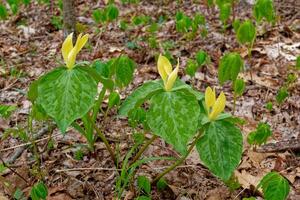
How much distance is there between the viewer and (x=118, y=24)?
171 inches

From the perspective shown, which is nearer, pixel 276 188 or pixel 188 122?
pixel 188 122

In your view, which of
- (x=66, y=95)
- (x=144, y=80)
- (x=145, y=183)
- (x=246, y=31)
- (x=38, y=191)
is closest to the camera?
(x=66, y=95)

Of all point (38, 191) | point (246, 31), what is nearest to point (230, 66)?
point (246, 31)

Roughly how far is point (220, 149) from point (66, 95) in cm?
51

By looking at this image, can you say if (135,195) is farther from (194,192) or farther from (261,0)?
(261,0)

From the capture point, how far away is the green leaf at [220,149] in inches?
56.1

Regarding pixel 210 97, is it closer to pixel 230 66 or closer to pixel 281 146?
pixel 230 66

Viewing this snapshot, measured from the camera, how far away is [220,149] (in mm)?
1436

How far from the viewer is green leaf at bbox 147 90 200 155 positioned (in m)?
1.36

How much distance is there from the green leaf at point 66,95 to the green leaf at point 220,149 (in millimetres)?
392

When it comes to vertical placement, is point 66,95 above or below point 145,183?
above

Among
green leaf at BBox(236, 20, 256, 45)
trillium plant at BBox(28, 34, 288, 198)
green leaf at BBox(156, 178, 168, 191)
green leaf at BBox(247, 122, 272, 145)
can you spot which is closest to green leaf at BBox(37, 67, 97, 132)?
trillium plant at BBox(28, 34, 288, 198)

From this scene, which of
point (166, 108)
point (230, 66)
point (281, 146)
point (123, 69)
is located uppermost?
point (166, 108)

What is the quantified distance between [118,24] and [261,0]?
1725mm
